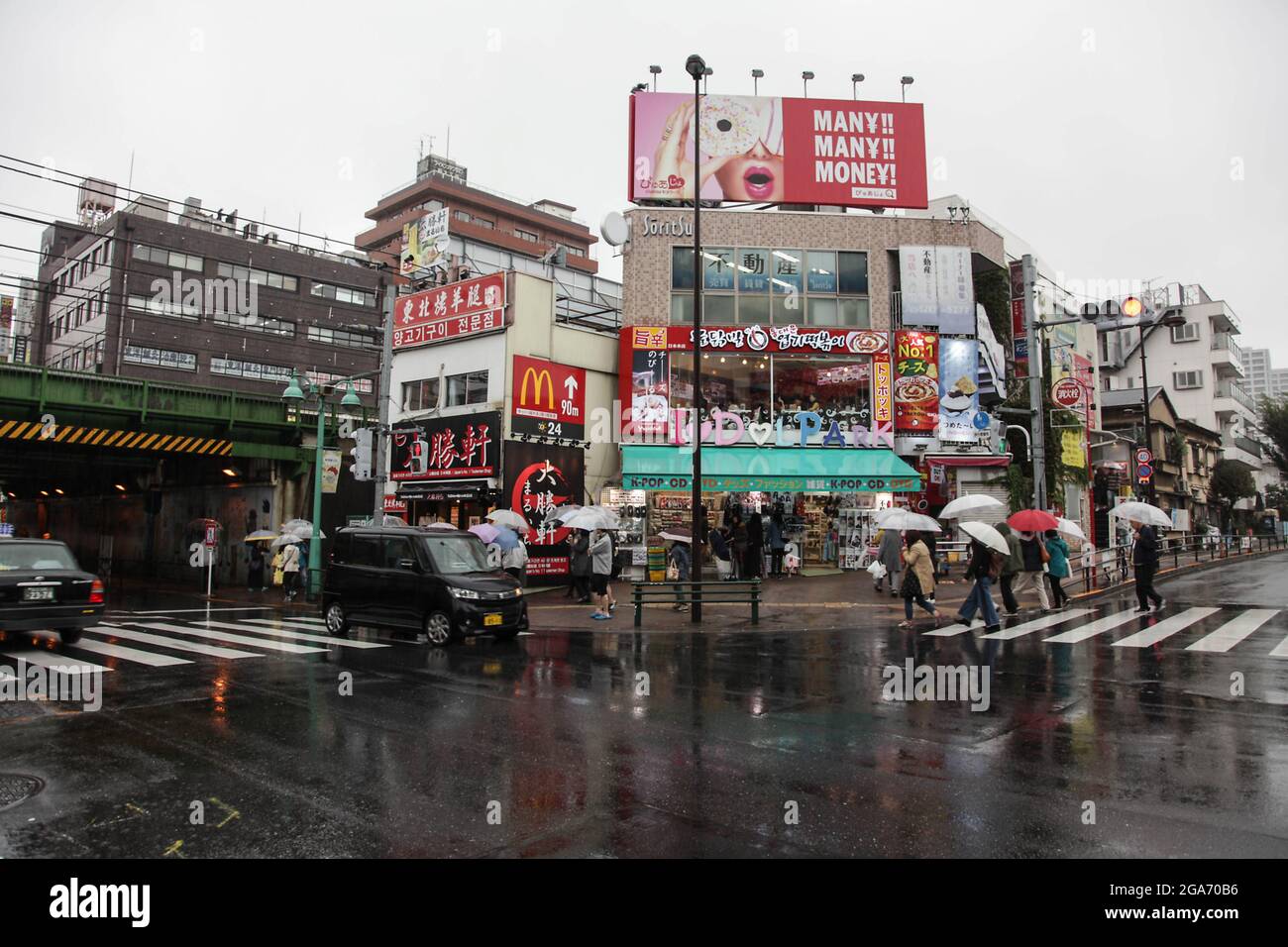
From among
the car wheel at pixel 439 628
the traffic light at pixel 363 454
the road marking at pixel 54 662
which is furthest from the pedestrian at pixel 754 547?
the road marking at pixel 54 662

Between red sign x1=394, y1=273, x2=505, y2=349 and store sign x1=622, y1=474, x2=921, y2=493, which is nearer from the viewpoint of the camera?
store sign x1=622, y1=474, x2=921, y2=493

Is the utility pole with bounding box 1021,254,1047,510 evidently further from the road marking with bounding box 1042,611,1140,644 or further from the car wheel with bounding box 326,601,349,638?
the car wheel with bounding box 326,601,349,638

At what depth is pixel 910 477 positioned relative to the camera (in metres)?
23.6

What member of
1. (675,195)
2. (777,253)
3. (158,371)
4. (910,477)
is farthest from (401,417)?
(158,371)

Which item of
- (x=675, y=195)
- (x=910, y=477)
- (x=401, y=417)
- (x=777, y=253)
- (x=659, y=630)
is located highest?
(x=675, y=195)

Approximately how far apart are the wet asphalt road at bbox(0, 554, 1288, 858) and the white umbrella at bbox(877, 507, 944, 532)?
17.7 feet

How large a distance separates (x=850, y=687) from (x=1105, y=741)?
9.78 ft

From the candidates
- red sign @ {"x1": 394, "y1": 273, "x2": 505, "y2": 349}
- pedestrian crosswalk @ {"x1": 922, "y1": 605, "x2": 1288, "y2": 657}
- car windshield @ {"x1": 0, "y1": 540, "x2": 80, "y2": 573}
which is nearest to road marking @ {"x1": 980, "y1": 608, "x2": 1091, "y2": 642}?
pedestrian crosswalk @ {"x1": 922, "y1": 605, "x2": 1288, "y2": 657}

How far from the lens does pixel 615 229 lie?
83.1 feet

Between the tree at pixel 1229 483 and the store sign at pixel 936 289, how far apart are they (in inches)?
1570

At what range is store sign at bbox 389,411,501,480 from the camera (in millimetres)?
22859

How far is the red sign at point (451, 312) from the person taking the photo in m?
24.2
